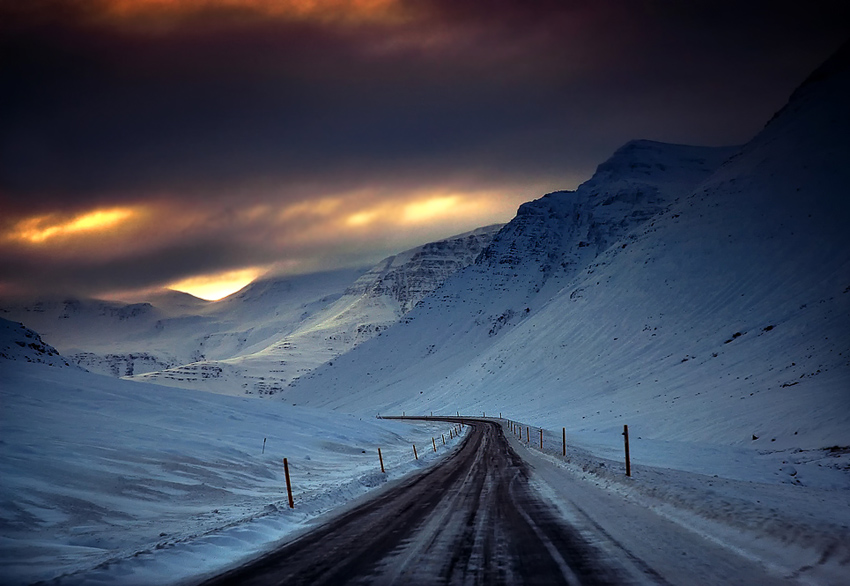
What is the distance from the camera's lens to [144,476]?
20.7 meters

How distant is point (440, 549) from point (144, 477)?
1636 cm

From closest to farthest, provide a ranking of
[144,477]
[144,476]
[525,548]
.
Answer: [525,548]
[144,477]
[144,476]

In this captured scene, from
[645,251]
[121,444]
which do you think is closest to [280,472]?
[121,444]

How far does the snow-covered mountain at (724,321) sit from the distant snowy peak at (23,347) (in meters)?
54.6

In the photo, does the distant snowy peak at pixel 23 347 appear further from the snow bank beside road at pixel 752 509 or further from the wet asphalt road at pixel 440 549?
the snow bank beside road at pixel 752 509

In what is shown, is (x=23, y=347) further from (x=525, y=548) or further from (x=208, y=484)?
(x=525, y=548)

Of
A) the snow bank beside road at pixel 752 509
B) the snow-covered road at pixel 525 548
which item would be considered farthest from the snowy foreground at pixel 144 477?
the snow bank beside road at pixel 752 509

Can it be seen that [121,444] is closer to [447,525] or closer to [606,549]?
[447,525]

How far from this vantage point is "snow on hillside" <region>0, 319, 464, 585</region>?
1059 centimetres

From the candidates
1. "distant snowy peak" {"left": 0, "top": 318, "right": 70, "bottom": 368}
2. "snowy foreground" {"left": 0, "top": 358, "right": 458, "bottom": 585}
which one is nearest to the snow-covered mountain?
Result: "snowy foreground" {"left": 0, "top": 358, "right": 458, "bottom": 585}

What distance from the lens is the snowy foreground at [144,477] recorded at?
10531mm

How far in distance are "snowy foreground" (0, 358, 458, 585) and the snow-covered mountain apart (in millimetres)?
29403

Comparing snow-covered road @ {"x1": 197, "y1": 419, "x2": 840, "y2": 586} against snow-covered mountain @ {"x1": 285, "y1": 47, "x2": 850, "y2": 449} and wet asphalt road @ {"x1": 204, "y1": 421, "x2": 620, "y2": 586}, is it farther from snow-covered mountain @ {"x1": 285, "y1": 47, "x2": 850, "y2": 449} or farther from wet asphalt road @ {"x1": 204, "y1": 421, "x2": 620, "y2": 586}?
snow-covered mountain @ {"x1": 285, "y1": 47, "x2": 850, "y2": 449}

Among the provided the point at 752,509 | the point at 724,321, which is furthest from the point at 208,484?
the point at 724,321
